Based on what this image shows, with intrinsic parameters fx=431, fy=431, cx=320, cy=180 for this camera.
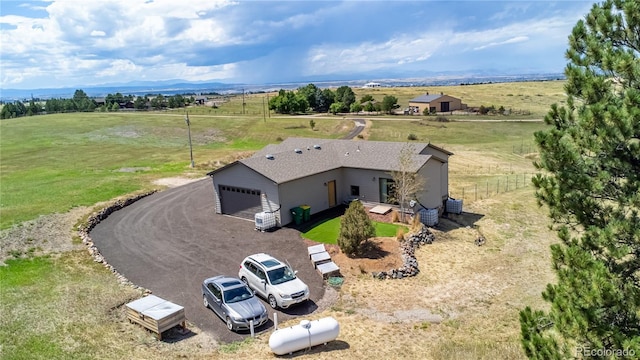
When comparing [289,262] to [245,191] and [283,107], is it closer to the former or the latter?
[245,191]

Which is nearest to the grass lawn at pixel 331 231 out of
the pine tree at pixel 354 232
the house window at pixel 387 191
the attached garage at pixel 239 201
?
the pine tree at pixel 354 232

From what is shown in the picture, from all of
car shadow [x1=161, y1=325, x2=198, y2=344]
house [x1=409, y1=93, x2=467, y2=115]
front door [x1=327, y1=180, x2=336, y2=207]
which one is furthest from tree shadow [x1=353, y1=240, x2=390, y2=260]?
house [x1=409, y1=93, x2=467, y2=115]

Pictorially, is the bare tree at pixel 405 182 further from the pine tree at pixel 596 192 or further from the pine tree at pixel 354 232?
the pine tree at pixel 596 192

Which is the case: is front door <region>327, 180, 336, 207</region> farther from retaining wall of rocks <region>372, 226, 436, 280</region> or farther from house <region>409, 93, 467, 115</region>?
house <region>409, 93, 467, 115</region>

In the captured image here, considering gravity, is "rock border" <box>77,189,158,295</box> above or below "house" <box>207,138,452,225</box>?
below

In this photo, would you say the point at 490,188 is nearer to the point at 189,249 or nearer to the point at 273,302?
the point at 189,249
